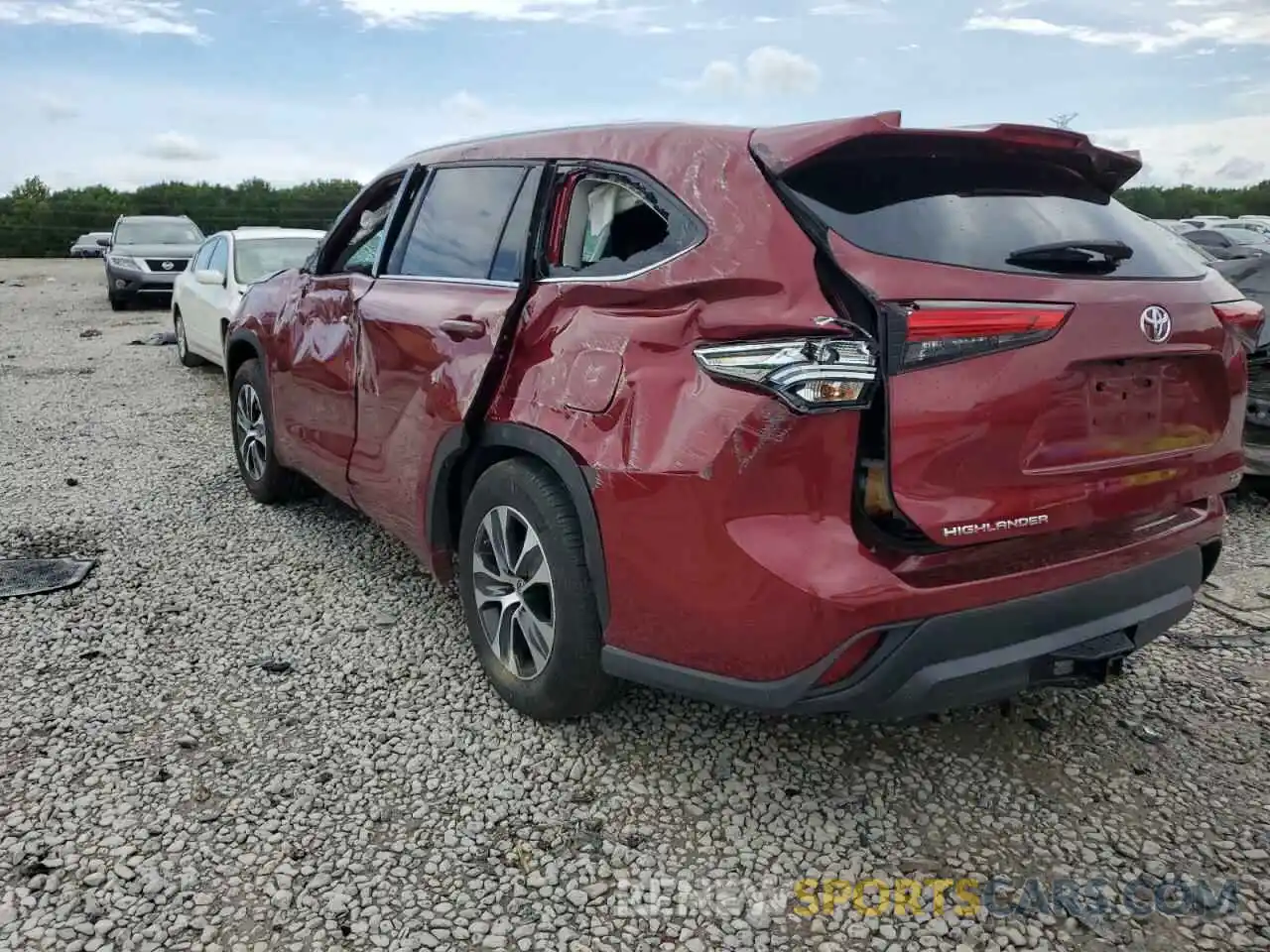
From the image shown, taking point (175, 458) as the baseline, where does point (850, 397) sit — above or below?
above

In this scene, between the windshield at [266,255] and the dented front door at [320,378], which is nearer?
the dented front door at [320,378]

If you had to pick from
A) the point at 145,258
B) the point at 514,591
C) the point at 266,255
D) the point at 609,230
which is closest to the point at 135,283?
the point at 145,258

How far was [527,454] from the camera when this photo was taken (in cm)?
300

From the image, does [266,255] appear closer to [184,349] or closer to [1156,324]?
[184,349]

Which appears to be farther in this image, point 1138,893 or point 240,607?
point 240,607

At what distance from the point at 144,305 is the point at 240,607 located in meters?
15.5

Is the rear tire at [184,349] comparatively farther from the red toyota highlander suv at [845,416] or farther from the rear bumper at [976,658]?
the rear bumper at [976,658]

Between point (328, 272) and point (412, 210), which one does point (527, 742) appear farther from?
point (328, 272)

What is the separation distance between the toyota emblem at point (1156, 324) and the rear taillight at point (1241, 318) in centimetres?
25

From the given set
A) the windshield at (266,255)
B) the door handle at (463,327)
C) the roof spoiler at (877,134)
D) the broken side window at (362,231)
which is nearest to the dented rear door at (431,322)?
the door handle at (463,327)

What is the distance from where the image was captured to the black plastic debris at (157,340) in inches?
493

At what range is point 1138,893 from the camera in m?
2.39

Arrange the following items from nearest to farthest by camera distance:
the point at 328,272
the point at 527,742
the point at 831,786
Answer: the point at 831,786 → the point at 527,742 → the point at 328,272

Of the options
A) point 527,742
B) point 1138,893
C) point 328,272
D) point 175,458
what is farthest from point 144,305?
point 1138,893
